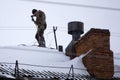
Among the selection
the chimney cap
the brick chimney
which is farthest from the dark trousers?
the brick chimney

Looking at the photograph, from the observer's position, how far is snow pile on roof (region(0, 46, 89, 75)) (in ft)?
49.5

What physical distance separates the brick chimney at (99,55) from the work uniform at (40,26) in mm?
2918

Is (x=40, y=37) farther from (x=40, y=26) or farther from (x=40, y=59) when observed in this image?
(x=40, y=59)

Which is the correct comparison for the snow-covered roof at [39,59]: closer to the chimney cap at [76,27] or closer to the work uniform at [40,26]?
the work uniform at [40,26]

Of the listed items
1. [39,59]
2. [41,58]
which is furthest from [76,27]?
[39,59]

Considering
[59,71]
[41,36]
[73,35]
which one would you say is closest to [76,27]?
[73,35]

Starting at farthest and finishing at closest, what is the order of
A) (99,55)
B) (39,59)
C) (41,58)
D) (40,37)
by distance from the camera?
(40,37) → (41,58) → (39,59) → (99,55)

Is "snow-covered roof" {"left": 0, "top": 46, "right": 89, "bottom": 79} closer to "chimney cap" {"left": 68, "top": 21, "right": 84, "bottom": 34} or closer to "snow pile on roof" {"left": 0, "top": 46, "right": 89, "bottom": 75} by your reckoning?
"snow pile on roof" {"left": 0, "top": 46, "right": 89, "bottom": 75}

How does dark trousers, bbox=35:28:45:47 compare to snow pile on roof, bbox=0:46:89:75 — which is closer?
snow pile on roof, bbox=0:46:89:75

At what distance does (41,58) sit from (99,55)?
2076 mm

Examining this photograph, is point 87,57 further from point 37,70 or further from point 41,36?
point 41,36

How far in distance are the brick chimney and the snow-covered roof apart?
0.35 metres

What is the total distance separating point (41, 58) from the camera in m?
16.0

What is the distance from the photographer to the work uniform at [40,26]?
741 inches
